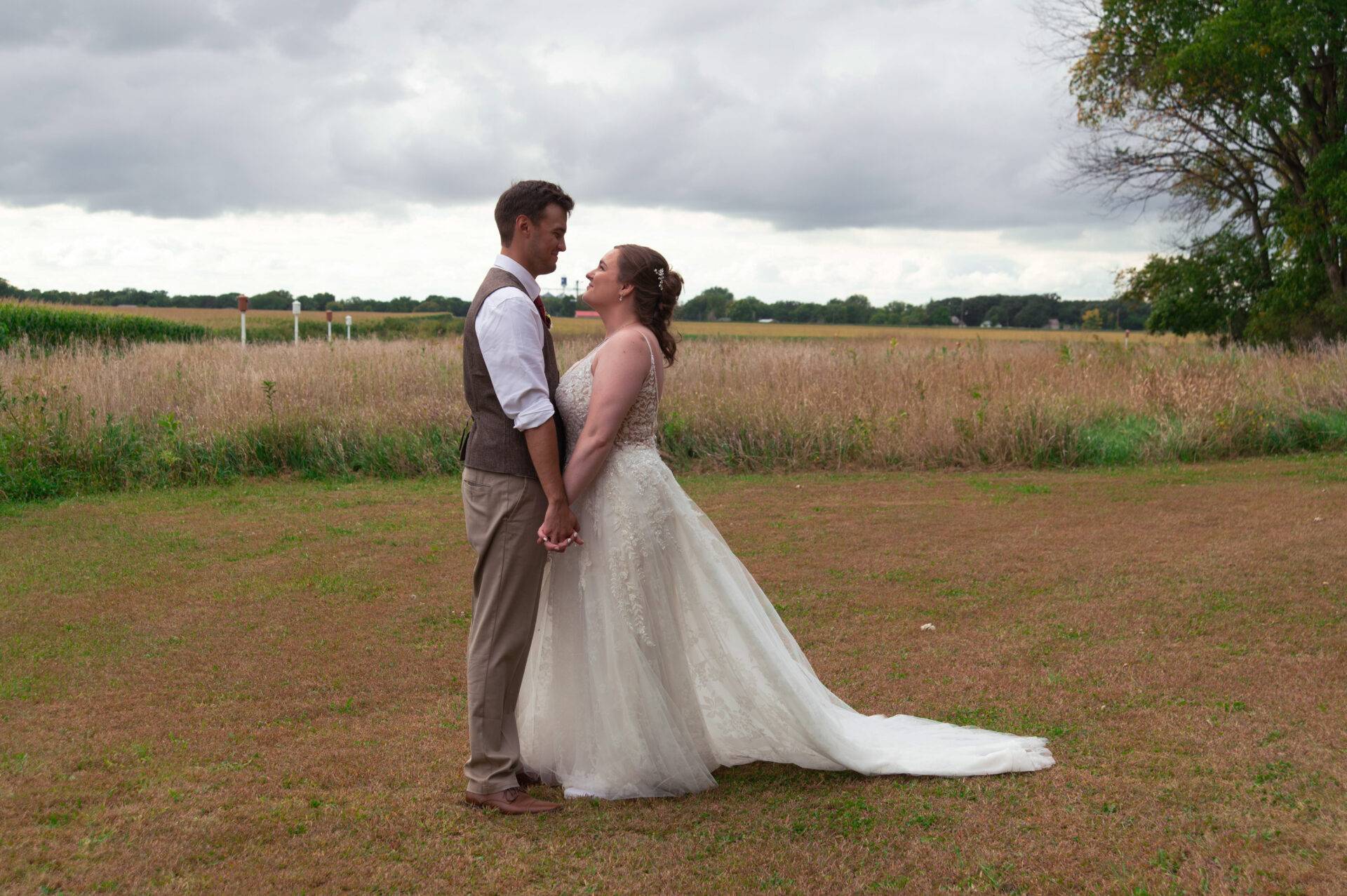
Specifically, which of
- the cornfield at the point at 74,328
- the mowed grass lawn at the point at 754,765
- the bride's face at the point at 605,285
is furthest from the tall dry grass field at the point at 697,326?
the bride's face at the point at 605,285

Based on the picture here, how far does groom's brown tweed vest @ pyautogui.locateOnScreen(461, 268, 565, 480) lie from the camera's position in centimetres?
381

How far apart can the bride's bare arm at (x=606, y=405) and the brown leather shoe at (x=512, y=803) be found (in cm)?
108

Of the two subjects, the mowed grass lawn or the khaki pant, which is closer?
the mowed grass lawn

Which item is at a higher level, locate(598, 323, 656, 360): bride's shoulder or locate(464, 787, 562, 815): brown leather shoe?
locate(598, 323, 656, 360): bride's shoulder

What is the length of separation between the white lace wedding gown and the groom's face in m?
0.39

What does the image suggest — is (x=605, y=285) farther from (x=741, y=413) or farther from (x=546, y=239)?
(x=741, y=413)

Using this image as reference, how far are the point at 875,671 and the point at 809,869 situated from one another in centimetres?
248

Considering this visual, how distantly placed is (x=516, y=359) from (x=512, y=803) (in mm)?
1590

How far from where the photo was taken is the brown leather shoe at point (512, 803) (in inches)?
155

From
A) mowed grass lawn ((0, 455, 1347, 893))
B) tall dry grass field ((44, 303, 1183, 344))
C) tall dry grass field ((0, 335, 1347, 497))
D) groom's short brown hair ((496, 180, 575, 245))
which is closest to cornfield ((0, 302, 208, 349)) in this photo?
tall dry grass field ((0, 335, 1347, 497))

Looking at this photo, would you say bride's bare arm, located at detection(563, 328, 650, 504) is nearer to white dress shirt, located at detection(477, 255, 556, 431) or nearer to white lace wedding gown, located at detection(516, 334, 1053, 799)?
white lace wedding gown, located at detection(516, 334, 1053, 799)

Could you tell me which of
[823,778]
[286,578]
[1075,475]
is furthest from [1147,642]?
[1075,475]

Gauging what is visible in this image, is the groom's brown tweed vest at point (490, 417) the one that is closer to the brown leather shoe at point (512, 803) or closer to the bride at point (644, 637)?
the bride at point (644, 637)

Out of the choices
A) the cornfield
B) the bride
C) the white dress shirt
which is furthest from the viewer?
the cornfield
